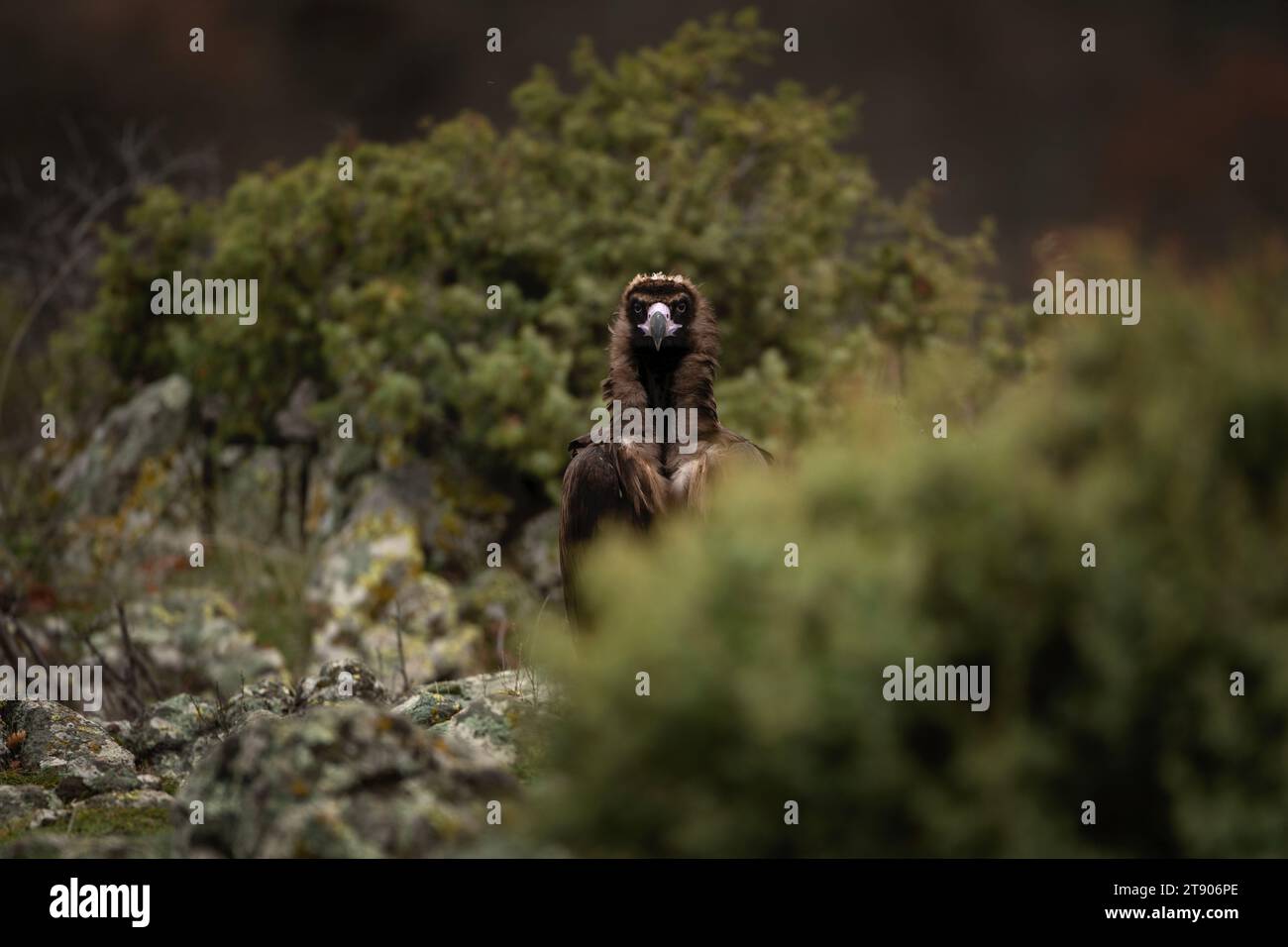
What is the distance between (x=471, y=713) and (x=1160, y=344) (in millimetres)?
3009

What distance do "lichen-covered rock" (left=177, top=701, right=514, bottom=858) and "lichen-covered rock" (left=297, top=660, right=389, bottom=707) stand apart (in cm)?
283

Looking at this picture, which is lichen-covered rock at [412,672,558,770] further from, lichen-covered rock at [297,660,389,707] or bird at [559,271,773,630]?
bird at [559,271,773,630]

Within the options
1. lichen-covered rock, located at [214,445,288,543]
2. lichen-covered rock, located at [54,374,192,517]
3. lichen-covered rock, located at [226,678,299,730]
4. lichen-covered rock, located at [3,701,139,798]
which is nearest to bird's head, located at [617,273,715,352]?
lichen-covered rock, located at [226,678,299,730]

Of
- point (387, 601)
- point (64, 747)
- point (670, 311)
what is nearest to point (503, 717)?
point (64, 747)

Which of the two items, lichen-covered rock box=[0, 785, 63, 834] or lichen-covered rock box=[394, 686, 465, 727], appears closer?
lichen-covered rock box=[0, 785, 63, 834]

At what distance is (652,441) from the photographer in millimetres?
6281

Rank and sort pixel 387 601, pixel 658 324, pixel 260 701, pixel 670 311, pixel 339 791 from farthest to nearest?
pixel 387 601
pixel 670 311
pixel 260 701
pixel 658 324
pixel 339 791

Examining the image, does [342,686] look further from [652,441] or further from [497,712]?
[652,441]

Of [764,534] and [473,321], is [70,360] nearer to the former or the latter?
[473,321]

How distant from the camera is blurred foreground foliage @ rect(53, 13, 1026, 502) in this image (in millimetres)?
10719

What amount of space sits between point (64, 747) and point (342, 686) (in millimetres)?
1190

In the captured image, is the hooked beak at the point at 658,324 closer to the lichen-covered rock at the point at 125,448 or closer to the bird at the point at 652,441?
the bird at the point at 652,441

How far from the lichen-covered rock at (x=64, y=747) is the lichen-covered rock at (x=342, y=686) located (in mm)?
830
